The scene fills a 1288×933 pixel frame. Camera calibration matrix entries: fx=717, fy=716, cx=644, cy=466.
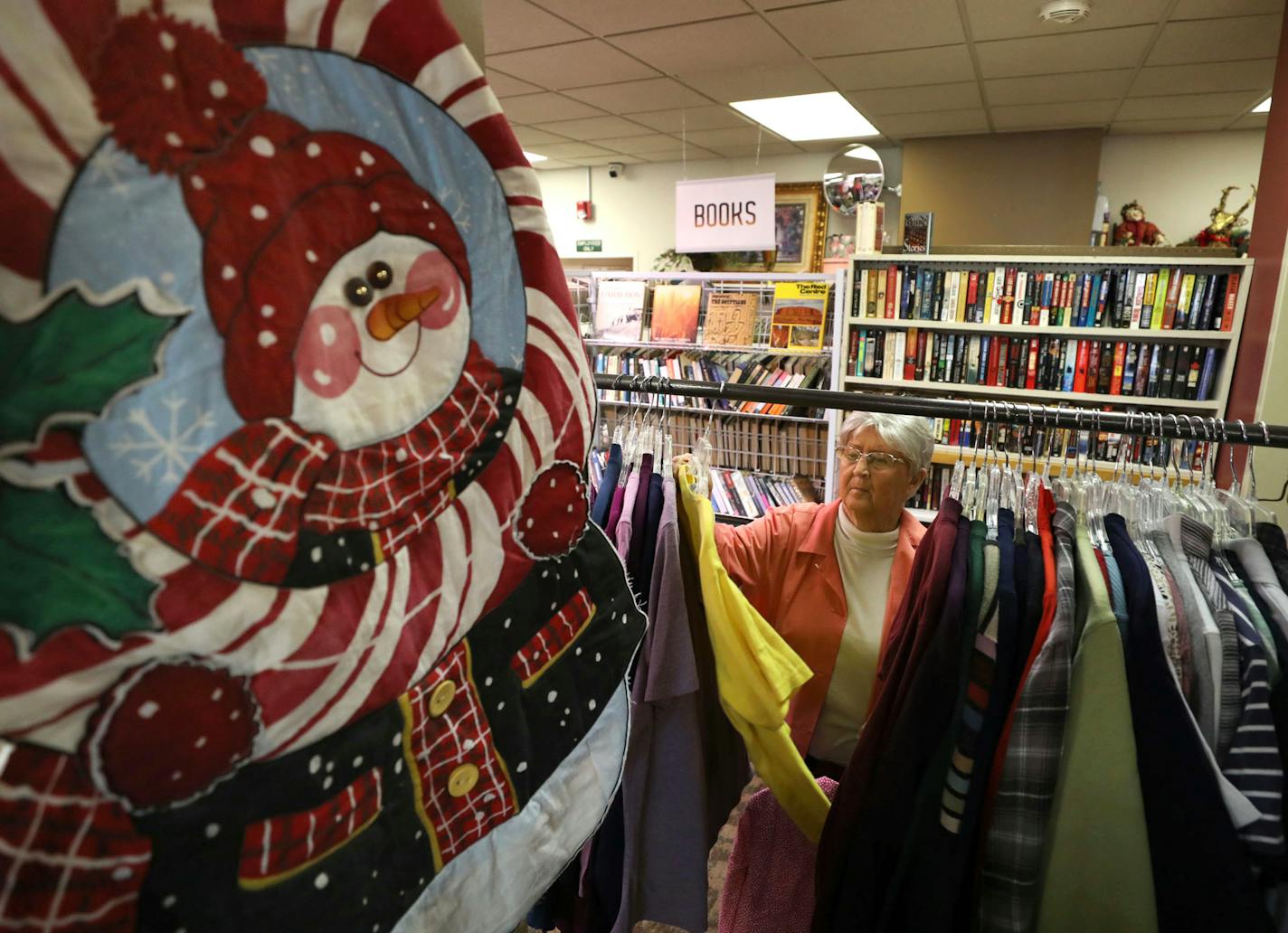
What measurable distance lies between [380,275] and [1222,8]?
408cm

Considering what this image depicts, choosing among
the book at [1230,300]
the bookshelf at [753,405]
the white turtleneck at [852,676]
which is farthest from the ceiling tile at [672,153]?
the white turtleneck at [852,676]

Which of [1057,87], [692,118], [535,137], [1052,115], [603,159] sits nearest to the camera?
[1057,87]

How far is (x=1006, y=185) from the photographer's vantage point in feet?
18.4

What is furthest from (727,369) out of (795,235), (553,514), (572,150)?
(572,150)

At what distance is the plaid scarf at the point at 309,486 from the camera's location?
1.27ft

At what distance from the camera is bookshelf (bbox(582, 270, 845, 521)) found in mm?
3109

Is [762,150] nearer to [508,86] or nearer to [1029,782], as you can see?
[508,86]

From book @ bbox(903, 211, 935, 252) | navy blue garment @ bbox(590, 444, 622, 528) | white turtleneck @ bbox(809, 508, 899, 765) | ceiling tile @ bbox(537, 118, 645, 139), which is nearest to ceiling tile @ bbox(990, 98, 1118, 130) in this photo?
book @ bbox(903, 211, 935, 252)

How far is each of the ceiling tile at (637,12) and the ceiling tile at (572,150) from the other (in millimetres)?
3174

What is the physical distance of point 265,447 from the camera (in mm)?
412

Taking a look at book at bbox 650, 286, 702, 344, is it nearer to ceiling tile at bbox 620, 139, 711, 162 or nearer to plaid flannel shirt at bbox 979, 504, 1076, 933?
plaid flannel shirt at bbox 979, 504, 1076, 933

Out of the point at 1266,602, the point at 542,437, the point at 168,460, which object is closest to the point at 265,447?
the point at 168,460

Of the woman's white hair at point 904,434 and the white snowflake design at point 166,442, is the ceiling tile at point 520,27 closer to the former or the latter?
the woman's white hair at point 904,434

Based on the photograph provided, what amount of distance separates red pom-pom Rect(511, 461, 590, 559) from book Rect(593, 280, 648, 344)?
2936 millimetres
